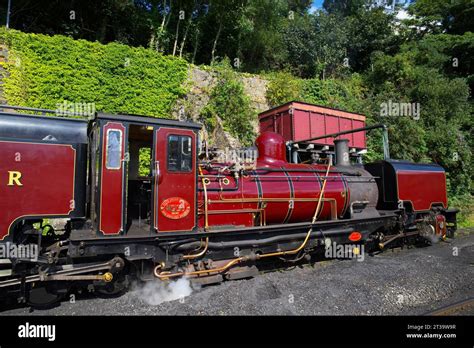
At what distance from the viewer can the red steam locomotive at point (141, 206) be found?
16.0ft

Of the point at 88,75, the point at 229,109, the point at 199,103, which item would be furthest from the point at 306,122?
the point at 88,75

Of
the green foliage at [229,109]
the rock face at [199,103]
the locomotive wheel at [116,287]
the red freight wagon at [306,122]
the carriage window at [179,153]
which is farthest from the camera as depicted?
the green foliage at [229,109]

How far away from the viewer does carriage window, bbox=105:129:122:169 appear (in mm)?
5125

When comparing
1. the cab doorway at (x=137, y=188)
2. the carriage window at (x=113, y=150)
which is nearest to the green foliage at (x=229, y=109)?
the cab doorway at (x=137, y=188)

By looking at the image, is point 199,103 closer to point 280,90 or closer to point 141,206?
point 280,90

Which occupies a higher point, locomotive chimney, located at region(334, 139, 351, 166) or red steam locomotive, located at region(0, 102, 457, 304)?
locomotive chimney, located at region(334, 139, 351, 166)

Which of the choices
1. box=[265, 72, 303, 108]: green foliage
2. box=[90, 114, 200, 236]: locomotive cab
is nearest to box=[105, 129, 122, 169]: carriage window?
box=[90, 114, 200, 236]: locomotive cab

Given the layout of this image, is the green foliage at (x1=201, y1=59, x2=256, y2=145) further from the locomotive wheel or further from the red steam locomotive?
the locomotive wheel

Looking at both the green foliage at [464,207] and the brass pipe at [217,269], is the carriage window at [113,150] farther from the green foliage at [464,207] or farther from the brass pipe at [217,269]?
the green foliage at [464,207]

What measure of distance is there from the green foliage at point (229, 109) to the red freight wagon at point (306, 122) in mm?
962

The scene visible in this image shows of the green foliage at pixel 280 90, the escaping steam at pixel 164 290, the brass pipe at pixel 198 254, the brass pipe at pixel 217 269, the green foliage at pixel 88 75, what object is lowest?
the escaping steam at pixel 164 290

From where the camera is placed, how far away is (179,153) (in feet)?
18.5

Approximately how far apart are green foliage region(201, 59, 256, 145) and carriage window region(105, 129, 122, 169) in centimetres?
952

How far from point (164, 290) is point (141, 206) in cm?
188
